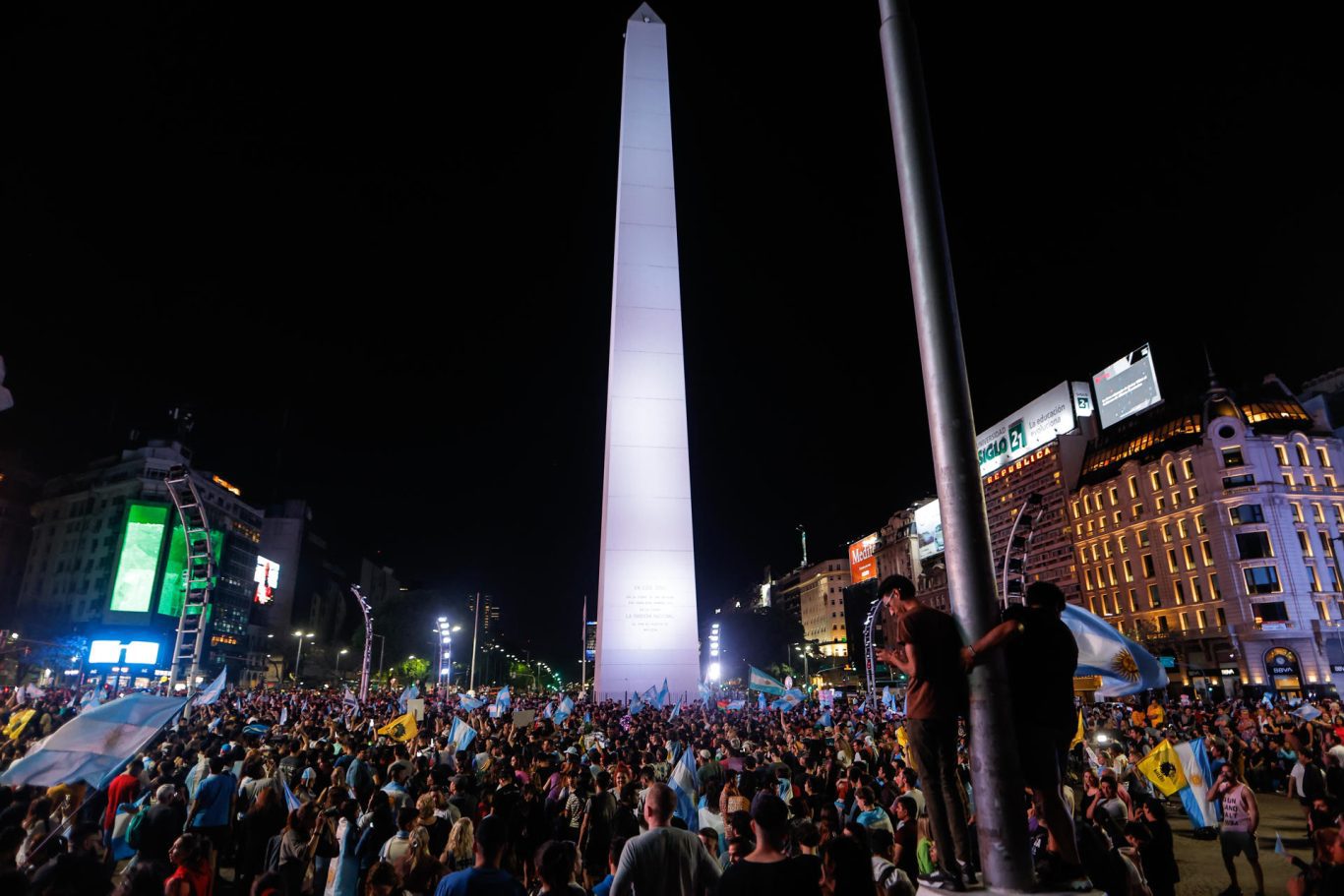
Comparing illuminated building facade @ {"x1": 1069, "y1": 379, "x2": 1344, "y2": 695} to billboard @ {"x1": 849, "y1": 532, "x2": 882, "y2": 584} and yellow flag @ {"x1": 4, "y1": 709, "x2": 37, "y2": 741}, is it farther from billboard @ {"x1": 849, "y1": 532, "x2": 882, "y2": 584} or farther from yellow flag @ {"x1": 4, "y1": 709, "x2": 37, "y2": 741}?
billboard @ {"x1": 849, "y1": 532, "x2": 882, "y2": 584}

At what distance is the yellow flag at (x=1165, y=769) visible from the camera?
406 inches

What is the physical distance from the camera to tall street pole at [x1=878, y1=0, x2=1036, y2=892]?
363cm

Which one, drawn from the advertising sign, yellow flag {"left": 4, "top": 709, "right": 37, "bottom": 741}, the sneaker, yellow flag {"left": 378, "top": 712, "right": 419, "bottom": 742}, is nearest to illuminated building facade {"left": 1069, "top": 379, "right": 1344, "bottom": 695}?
the advertising sign

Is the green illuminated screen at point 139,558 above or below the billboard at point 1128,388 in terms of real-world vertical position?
below

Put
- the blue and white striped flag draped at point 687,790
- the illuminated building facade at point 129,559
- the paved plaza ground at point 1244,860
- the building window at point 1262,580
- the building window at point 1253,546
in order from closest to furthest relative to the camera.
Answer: the blue and white striped flag draped at point 687,790
the paved plaza ground at point 1244,860
the building window at point 1262,580
the building window at point 1253,546
the illuminated building facade at point 129,559

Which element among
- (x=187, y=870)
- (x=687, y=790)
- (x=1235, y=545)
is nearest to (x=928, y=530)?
(x=1235, y=545)

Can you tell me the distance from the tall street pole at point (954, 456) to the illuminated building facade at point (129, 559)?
8062cm

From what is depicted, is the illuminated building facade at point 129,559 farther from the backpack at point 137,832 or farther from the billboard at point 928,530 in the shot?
the billboard at point 928,530

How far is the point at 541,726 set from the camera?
52.3 ft

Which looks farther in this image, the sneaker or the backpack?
the backpack

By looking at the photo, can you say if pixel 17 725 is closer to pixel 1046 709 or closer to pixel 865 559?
pixel 1046 709

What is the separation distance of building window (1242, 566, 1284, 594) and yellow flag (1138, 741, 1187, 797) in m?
53.1

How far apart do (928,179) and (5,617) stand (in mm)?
114831

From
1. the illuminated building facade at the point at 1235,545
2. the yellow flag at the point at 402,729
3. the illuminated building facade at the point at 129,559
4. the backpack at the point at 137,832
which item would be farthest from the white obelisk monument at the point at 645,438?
the illuminated building facade at the point at 129,559
